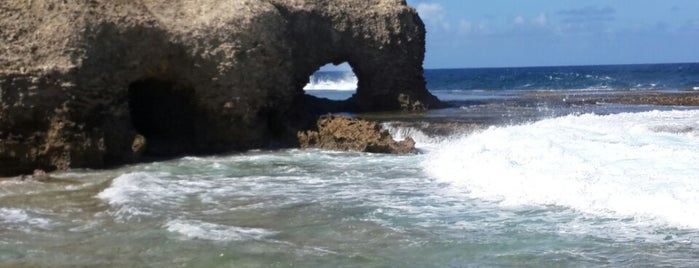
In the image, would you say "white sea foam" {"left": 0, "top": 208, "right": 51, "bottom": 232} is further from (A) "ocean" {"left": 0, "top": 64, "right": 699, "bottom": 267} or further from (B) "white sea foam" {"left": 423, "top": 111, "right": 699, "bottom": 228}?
(B) "white sea foam" {"left": 423, "top": 111, "right": 699, "bottom": 228}

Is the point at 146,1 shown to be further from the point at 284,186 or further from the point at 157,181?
the point at 284,186

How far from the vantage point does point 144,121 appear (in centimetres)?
1872

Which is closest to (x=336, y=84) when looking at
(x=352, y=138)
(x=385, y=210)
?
(x=352, y=138)

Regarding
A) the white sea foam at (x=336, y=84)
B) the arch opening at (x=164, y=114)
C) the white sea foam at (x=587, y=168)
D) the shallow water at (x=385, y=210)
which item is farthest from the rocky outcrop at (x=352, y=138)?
the white sea foam at (x=336, y=84)

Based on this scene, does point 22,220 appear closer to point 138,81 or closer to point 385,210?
point 385,210

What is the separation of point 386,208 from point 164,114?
9.19 m

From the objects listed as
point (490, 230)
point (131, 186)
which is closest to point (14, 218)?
point (131, 186)

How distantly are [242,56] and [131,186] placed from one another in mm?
6120

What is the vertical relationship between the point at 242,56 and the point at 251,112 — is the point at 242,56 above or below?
above

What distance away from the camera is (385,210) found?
10.3 metres

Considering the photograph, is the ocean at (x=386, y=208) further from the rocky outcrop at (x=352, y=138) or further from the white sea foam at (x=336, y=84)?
the white sea foam at (x=336, y=84)

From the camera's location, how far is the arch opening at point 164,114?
58.4ft

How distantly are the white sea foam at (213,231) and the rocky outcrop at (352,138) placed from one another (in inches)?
332

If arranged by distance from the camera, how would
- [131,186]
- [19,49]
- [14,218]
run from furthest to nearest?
[19,49] < [131,186] < [14,218]
